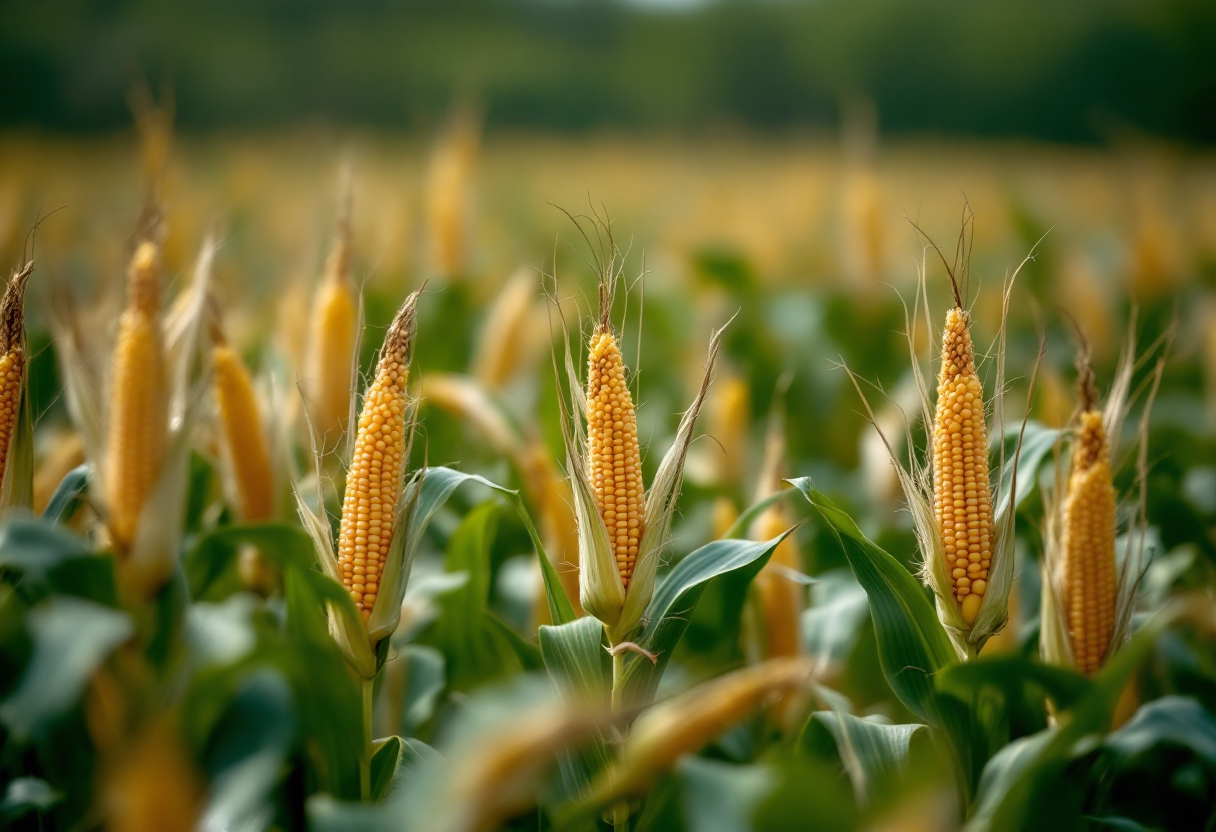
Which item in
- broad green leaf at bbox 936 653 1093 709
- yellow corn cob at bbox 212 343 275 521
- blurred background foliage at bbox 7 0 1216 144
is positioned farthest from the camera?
blurred background foliage at bbox 7 0 1216 144

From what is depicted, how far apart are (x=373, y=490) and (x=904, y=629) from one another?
1.01 m

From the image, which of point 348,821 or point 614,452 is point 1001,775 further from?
point 348,821

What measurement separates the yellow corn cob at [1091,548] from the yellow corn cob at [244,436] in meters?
1.76

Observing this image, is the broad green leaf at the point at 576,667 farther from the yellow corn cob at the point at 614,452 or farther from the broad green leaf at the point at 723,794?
the broad green leaf at the point at 723,794

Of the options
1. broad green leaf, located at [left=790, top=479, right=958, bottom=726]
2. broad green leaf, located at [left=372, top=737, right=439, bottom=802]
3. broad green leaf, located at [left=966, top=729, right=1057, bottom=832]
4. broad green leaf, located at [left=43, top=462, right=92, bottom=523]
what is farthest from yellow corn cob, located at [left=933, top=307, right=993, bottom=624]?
broad green leaf, located at [left=43, top=462, right=92, bottom=523]

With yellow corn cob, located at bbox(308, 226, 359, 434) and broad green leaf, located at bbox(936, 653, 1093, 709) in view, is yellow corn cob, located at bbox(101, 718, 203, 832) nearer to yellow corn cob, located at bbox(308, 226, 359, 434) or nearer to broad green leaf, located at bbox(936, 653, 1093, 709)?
broad green leaf, located at bbox(936, 653, 1093, 709)

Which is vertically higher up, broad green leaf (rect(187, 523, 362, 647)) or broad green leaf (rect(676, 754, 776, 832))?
broad green leaf (rect(187, 523, 362, 647))

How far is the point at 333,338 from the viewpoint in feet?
8.29

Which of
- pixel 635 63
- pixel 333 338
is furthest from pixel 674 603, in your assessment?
pixel 635 63

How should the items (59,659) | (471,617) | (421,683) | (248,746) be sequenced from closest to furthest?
(59,659)
(248,746)
(421,683)
(471,617)

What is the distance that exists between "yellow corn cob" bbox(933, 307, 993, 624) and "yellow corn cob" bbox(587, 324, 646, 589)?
0.53m

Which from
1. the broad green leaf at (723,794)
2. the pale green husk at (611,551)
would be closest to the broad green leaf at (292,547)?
the pale green husk at (611,551)

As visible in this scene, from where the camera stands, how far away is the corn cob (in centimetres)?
153

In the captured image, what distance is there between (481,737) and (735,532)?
1.02 m
